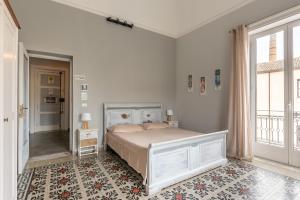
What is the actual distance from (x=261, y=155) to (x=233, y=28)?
2.83 m

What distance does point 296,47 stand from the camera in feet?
9.84

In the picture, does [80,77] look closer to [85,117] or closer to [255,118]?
[85,117]

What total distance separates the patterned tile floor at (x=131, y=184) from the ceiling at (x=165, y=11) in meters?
3.42

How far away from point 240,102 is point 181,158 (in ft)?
5.99

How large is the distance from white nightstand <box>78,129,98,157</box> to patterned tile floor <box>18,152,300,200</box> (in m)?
0.55

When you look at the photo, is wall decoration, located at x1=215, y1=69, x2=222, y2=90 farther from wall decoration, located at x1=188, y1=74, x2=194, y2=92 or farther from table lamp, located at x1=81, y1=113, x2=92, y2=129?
table lamp, located at x1=81, y1=113, x2=92, y2=129

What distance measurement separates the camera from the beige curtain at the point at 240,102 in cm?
331

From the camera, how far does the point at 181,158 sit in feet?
8.25

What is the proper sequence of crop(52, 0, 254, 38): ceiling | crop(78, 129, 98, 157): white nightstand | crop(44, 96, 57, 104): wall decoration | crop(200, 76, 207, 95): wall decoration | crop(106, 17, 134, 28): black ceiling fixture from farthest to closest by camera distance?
crop(44, 96, 57, 104): wall decoration
crop(200, 76, 207, 95): wall decoration
crop(106, 17, 134, 28): black ceiling fixture
crop(52, 0, 254, 38): ceiling
crop(78, 129, 98, 157): white nightstand

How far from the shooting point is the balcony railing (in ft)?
9.86

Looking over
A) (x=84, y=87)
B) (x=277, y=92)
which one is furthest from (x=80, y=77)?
(x=277, y=92)

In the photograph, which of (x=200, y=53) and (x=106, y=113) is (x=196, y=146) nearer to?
(x=106, y=113)

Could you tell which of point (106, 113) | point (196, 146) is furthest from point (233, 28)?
point (106, 113)

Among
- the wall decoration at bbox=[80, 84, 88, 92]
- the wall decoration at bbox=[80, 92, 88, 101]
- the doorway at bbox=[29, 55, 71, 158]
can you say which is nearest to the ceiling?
the wall decoration at bbox=[80, 84, 88, 92]
